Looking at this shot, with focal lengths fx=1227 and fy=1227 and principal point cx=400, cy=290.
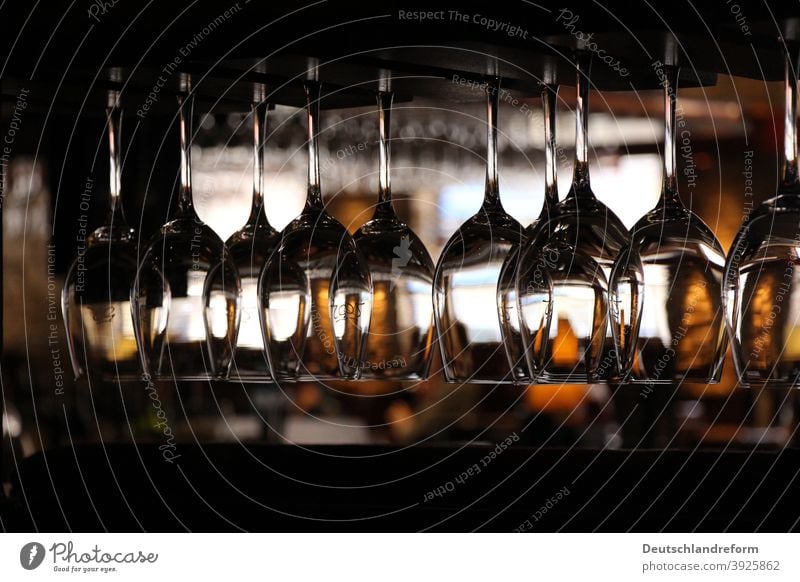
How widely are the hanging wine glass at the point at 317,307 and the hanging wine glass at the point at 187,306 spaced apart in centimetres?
3

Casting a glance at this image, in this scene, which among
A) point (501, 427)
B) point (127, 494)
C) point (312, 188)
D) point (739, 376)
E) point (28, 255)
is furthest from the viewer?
point (28, 255)

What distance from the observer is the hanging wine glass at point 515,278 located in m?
0.52

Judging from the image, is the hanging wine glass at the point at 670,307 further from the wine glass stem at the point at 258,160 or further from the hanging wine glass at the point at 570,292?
the wine glass stem at the point at 258,160

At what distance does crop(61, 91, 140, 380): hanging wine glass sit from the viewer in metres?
0.58

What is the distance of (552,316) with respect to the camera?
51 centimetres

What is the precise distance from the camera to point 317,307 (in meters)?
0.55

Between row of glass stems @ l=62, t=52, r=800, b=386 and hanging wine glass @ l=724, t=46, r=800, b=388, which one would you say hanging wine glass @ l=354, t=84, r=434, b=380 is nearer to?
row of glass stems @ l=62, t=52, r=800, b=386

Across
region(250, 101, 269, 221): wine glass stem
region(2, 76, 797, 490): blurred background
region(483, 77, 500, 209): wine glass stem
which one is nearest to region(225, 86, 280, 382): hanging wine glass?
region(250, 101, 269, 221): wine glass stem

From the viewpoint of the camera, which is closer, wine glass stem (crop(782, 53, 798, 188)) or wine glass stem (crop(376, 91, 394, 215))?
wine glass stem (crop(782, 53, 798, 188))

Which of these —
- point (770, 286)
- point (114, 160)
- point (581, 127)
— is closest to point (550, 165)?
point (581, 127)

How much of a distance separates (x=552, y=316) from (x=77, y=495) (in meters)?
0.63
